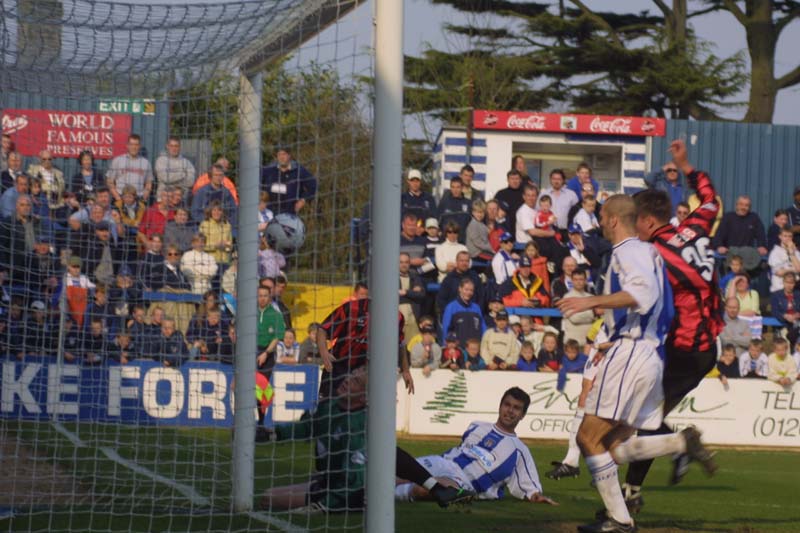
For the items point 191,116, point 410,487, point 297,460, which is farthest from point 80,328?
point 410,487

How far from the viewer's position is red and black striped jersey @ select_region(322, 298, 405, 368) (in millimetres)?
7988

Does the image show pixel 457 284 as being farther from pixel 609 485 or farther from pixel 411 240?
pixel 609 485

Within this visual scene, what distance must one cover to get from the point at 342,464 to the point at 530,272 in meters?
10.7

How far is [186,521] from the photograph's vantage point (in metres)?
7.56

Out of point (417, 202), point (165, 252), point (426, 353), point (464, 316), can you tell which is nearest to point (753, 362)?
point (464, 316)

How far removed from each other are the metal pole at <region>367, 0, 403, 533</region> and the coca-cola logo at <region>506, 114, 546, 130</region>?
63.5 feet

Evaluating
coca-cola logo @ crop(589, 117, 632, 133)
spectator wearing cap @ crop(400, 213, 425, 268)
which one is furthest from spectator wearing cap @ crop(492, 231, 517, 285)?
coca-cola logo @ crop(589, 117, 632, 133)

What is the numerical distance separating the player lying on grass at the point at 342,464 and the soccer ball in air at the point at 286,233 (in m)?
1.30

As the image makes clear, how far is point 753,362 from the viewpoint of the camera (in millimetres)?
17375

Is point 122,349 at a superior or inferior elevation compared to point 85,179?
inferior

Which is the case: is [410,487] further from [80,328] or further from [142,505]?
[80,328]

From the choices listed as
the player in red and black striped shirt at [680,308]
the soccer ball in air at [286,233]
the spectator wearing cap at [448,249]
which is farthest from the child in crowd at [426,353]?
the player in red and black striped shirt at [680,308]

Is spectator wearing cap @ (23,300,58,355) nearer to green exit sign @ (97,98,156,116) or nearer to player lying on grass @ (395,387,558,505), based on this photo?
green exit sign @ (97,98,156,116)

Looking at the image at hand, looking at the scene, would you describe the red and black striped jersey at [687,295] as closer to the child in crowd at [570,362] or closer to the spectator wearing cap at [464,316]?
the child in crowd at [570,362]
